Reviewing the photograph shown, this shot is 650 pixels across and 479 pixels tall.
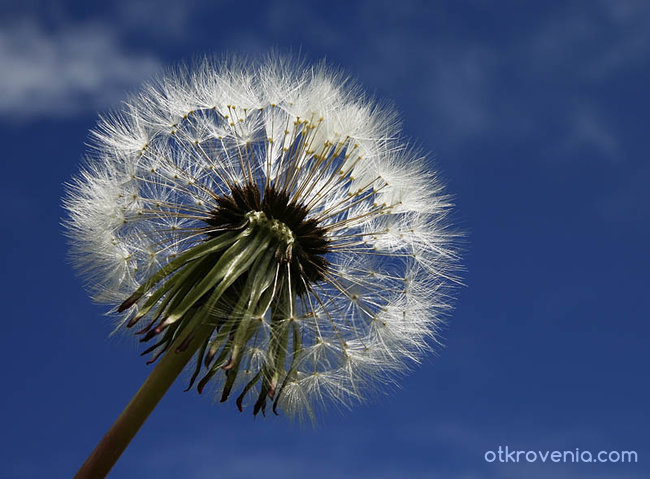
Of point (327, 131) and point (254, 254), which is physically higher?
point (327, 131)

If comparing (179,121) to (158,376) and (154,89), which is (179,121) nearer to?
(154,89)

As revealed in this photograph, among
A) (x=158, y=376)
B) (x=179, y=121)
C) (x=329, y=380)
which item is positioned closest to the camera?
(x=158, y=376)

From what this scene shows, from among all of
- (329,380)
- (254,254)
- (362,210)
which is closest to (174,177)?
(254,254)

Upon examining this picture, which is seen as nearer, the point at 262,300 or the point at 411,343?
the point at 262,300

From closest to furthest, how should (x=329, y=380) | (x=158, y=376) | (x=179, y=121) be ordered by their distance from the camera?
(x=158, y=376)
(x=329, y=380)
(x=179, y=121)

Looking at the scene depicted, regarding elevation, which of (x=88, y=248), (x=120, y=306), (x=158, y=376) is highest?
(x=88, y=248)

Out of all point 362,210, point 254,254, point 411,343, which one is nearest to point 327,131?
point 362,210
